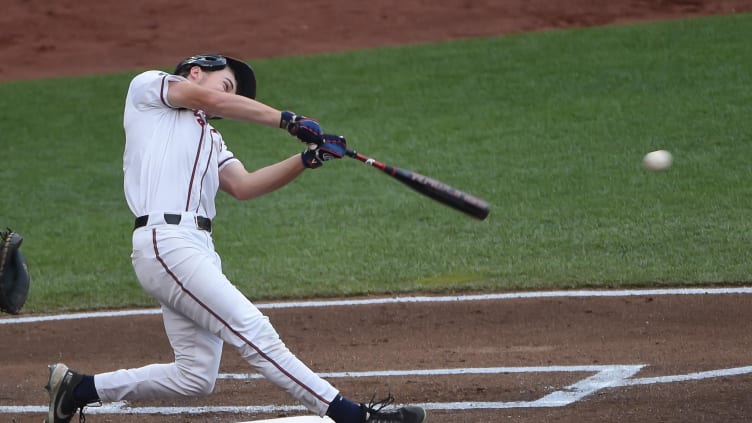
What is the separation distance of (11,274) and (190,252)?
105cm

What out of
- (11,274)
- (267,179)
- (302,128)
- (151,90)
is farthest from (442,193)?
(11,274)

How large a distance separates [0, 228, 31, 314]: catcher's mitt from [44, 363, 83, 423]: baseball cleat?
0.39 m

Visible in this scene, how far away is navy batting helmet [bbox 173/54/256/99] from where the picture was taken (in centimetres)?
488

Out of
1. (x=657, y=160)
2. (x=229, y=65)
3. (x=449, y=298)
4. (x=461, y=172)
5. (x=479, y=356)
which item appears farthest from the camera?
(x=461, y=172)

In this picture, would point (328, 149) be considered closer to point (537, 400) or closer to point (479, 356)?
point (537, 400)

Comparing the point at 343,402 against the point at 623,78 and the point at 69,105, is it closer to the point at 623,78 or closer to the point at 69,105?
the point at 623,78

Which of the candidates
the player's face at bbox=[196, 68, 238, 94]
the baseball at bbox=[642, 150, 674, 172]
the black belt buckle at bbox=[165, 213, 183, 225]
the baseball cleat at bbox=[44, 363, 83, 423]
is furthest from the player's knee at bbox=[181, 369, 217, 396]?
the baseball at bbox=[642, 150, 674, 172]

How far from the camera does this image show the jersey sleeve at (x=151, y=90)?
4633mm

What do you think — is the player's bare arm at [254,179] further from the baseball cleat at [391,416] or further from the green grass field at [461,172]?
the green grass field at [461,172]

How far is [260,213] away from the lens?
1009 cm

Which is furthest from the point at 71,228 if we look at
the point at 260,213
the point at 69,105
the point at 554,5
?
the point at 554,5

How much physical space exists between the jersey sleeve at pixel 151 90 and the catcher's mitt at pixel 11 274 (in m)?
Answer: 0.91

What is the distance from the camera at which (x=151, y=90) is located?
4656 millimetres

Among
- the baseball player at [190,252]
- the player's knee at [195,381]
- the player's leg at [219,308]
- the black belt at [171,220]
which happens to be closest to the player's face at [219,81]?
the baseball player at [190,252]
